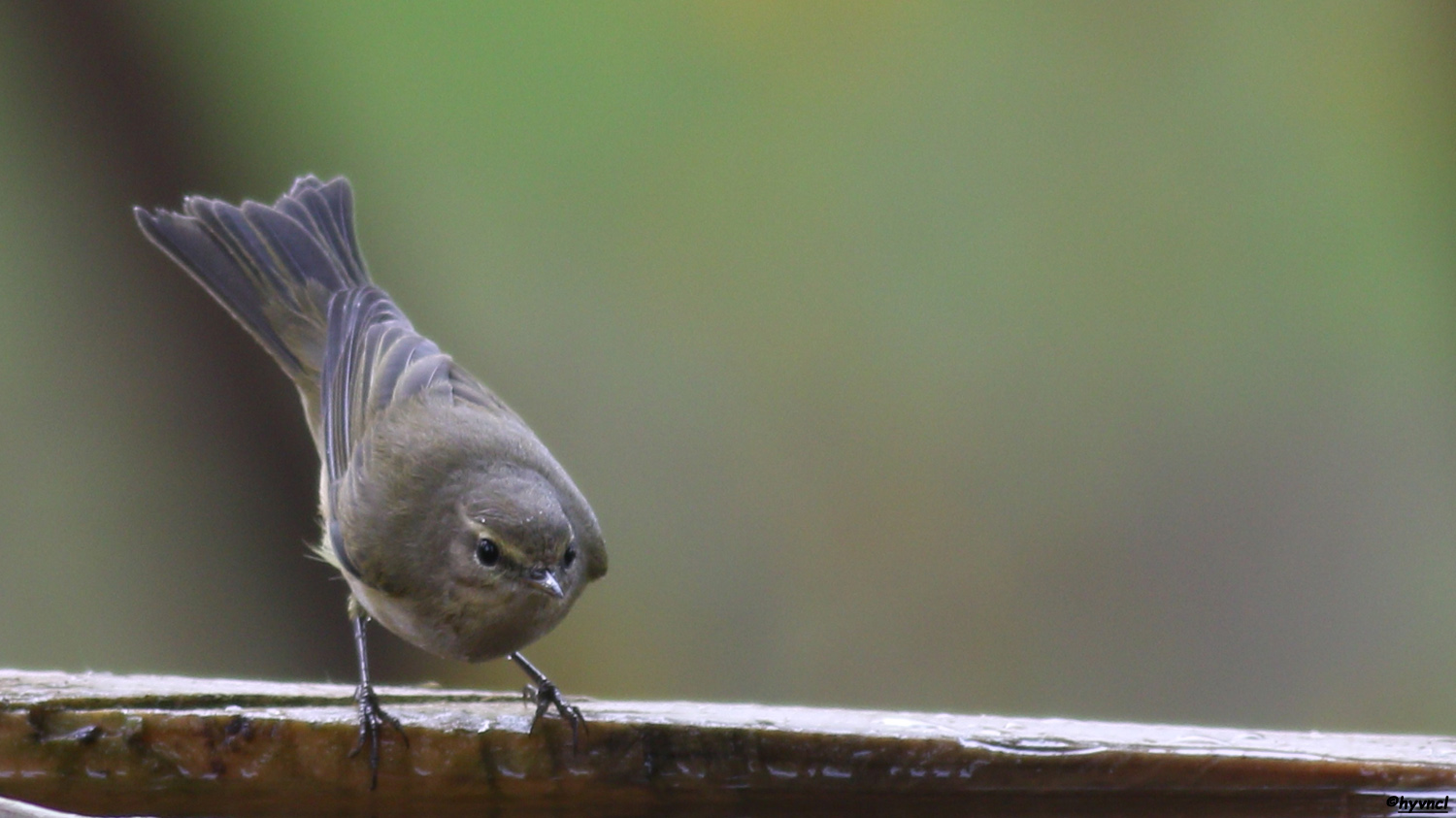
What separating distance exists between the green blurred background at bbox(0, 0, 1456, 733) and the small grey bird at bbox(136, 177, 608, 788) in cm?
184

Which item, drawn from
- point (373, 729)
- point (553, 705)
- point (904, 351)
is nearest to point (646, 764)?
point (553, 705)

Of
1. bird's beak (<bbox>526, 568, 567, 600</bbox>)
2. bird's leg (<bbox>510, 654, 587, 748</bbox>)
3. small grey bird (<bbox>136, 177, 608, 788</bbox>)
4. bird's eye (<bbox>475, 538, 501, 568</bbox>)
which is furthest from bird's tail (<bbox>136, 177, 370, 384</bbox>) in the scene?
bird's leg (<bbox>510, 654, 587, 748</bbox>)

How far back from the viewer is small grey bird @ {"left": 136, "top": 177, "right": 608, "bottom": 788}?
319cm

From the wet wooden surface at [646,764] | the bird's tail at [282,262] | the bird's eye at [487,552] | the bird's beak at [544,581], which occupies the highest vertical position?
the bird's tail at [282,262]

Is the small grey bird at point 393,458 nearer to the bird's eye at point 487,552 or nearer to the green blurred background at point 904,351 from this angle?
the bird's eye at point 487,552

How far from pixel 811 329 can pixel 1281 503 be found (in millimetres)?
2492

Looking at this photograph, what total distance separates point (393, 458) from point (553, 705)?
3.66ft

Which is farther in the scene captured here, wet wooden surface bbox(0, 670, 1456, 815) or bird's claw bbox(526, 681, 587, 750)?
bird's claw bbox(526, 681, 587, 750)

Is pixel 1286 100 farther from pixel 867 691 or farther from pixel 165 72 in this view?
pixel 165 72

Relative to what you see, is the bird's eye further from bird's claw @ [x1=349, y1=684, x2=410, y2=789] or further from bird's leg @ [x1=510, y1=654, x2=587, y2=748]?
bird's claw @ [x1=349, y1=684, x2=410, y2=789]

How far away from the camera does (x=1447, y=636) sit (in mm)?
6320

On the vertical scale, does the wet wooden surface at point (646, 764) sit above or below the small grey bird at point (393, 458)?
below

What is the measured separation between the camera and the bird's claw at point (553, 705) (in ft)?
8.67

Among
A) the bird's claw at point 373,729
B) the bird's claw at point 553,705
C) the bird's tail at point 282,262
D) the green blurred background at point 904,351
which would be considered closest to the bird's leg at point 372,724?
the bird's claw at point 373,729
